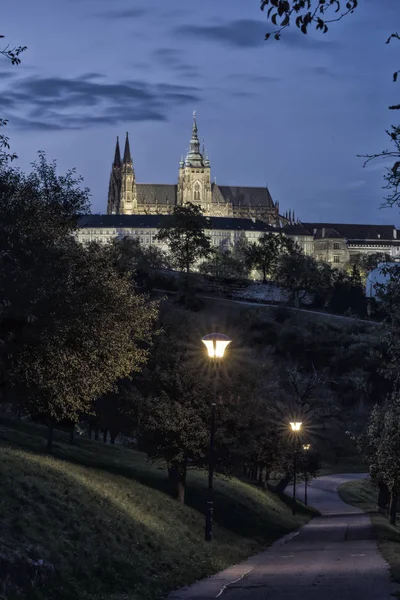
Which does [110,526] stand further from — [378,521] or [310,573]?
[378,521]

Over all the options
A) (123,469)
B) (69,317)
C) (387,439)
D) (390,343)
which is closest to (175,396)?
(123,469)

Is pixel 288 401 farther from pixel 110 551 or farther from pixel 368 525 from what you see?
pixel 110 551

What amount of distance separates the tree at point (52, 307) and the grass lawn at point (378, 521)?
1034 centimetres

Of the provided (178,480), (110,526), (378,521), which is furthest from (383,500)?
(110,526)

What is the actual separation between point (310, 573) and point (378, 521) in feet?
103

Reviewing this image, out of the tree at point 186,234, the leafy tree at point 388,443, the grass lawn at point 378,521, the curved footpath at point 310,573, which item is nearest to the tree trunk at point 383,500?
the grass lawn at point 378,521

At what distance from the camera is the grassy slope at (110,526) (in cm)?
2273

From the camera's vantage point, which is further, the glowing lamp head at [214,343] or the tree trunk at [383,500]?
the tree trunk at [383,500]

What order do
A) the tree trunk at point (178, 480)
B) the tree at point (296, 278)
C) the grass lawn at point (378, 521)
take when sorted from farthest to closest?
1. the tree at point (296, 278)
2. the tree trunk at point (178, 480)
3. the grass lawn at point (378, 521)

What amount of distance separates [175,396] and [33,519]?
17133mm

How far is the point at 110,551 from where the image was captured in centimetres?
2547

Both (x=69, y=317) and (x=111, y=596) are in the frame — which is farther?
(x=69, y=317)

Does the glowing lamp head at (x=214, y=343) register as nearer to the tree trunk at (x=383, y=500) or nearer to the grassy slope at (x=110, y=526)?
the grassy slope at (x=110, y=526)

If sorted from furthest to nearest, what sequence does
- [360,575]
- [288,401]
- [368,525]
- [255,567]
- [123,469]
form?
[288,401]
[368,525]
[123,469]
[255,567]
[360,575]
